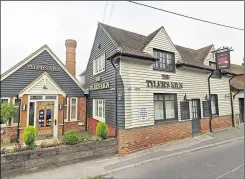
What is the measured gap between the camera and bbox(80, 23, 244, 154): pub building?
28.5 ft

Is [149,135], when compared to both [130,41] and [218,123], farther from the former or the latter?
[218,123]

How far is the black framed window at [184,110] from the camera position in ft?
35.8

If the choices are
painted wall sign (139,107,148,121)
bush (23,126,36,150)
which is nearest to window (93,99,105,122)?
painted wall sign (139,107,148,121)

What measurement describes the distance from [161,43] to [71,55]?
904 centimetres

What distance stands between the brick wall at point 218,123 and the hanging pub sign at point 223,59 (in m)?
4.35

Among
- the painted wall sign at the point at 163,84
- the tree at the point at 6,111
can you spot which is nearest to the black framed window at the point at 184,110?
the painted wall sign at the point at 163,84

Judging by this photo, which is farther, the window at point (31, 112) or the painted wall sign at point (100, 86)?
the window at point (31, 112)

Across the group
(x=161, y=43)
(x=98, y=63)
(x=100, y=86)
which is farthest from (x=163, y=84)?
(x=98, y=63)

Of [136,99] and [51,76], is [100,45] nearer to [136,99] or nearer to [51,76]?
[51,76]

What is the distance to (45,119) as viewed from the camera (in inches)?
438

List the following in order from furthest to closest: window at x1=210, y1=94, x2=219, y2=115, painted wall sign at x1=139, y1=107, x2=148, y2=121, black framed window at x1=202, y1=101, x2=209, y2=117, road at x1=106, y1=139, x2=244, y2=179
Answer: window at x1=210, y1=94, x2=219, y2=115
black framed window at x1=202, y1=101, x2=209, y2=117
painted wall sign at x1=139, y1=107, x2=148, y2=121
road at x1=106, y1=139, x2=244, y2=179

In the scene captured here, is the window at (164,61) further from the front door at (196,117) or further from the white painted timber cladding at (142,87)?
the front door at (196,117)

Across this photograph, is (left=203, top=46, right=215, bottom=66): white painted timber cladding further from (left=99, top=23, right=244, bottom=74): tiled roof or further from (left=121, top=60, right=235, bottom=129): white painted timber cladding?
(left=121, top=60, right=235, bottom=129): white painted timber cladding

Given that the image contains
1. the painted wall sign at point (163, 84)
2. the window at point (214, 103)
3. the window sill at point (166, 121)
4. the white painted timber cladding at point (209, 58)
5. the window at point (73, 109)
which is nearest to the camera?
the painted wall sign at point (163, 84)
